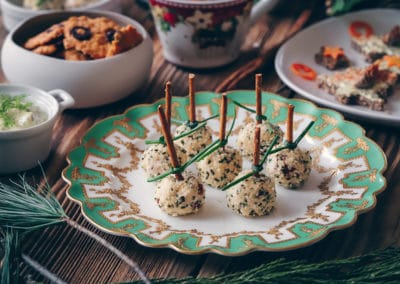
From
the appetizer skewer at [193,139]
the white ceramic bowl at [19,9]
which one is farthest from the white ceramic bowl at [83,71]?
the appetizer skewer at [193,139]

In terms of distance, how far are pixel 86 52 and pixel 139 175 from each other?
1.58 ft

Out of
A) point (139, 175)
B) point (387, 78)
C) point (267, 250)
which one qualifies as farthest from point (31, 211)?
point (387, 78)

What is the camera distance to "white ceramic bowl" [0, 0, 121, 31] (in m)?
2.47

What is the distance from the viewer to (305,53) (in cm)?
247

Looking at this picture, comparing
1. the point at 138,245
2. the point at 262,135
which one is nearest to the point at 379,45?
the point at 262,135

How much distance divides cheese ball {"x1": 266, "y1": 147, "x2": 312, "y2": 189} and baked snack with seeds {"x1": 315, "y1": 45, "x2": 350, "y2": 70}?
715mm

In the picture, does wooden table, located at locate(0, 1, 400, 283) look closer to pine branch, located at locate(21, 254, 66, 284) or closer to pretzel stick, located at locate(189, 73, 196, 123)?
pine branch, located at locate(21, 254, 66, 284)

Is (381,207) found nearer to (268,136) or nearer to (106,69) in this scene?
(268,136)

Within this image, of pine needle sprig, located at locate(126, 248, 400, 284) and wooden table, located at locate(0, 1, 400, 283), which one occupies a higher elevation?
pine needle sprig, located at locate(126, 248, 400, 284)

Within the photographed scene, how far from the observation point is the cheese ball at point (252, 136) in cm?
185

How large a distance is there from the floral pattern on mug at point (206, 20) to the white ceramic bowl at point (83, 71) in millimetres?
134

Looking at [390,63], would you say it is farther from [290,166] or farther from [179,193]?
[179,193]

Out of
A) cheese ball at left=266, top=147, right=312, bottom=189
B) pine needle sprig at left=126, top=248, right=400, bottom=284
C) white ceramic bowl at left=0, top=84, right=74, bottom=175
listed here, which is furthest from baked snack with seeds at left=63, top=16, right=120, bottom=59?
pine needle sprig at left=126, top=248, right=400, bottom=284

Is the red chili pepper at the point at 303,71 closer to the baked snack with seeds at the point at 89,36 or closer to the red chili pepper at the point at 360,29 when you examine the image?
the red chili pepper at the point at 360,29
